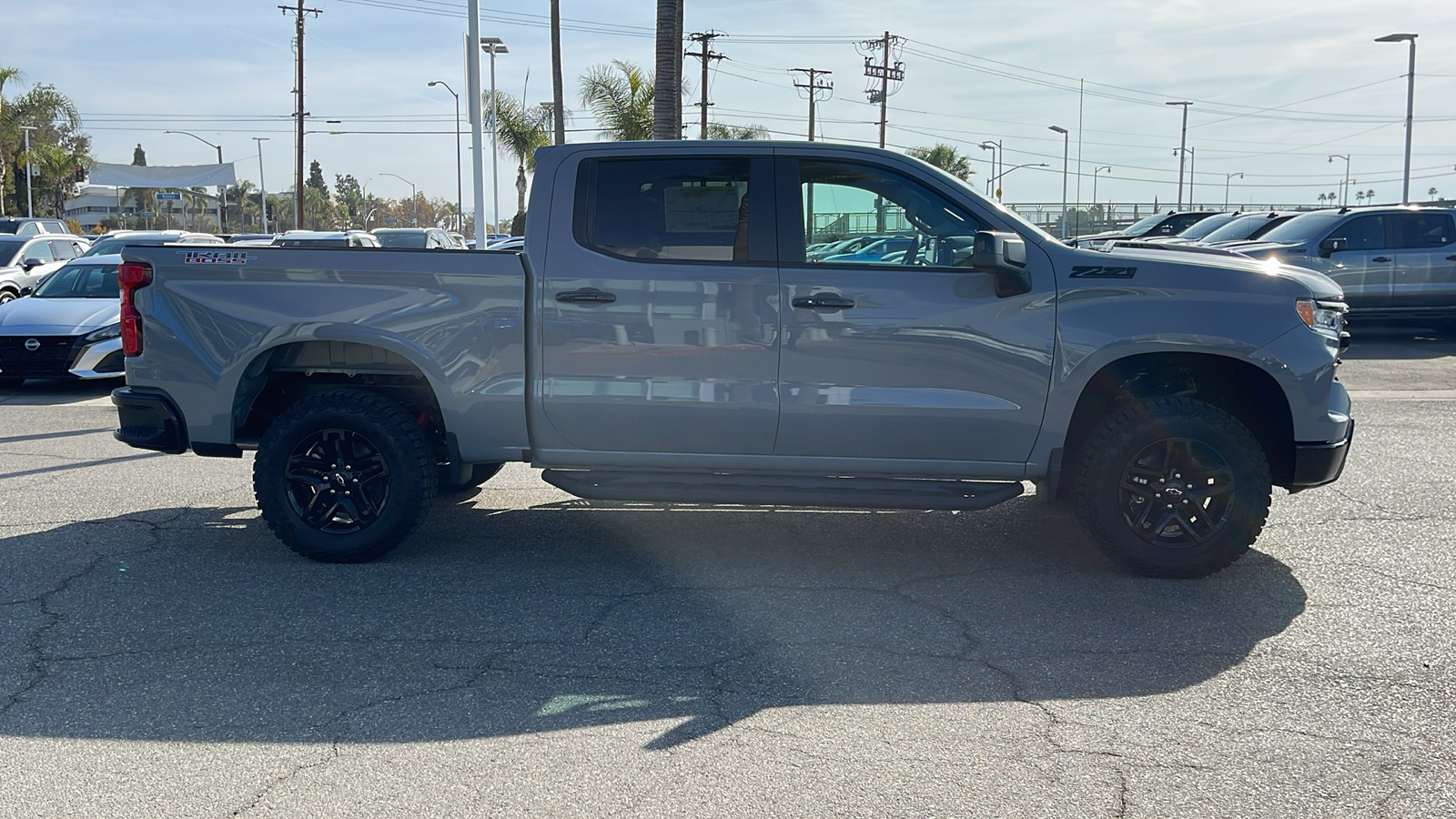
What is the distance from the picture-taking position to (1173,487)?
5441mm

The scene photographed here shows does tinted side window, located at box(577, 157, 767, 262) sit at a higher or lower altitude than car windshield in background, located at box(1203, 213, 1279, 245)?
lower

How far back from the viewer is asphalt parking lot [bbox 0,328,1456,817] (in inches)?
137

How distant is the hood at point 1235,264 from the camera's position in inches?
213

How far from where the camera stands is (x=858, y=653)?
459cm

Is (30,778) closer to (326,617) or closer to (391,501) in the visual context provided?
(326,617)

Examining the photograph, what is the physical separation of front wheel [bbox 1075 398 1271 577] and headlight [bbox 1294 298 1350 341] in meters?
0.56

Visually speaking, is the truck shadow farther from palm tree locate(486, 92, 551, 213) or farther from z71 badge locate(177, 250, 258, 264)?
palm tree locate(486, 92, 551, 213)

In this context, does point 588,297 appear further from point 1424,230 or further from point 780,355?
point 1424,230

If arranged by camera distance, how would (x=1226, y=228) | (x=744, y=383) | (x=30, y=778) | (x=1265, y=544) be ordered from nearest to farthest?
1. (x=30, y=778)
2. (x=744, y=383)
3. (x=1265, y=544)
4. (x=1226, y=228)

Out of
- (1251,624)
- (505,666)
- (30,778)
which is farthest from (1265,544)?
(30,778)

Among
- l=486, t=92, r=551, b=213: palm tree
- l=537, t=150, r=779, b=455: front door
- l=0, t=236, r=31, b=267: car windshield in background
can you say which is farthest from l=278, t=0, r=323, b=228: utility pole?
l=537, t=150, r=779, b=455: front door

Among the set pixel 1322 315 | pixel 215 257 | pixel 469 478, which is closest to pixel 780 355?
pixel 469 478

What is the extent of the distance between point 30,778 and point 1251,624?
177 inches

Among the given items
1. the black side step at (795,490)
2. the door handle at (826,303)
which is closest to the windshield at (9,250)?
the black side step at (795,490)
